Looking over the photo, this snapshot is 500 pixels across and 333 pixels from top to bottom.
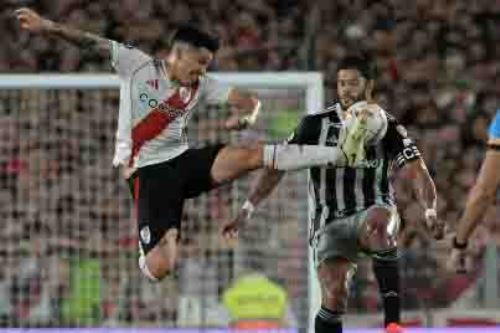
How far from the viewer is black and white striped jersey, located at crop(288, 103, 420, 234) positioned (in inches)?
285

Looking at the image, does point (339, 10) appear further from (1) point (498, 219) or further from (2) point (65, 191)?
(2) point (65, 191)

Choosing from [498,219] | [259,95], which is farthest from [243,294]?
[498,219]

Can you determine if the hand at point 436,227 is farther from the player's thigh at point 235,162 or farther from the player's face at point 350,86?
the player's thigh at point 235,162

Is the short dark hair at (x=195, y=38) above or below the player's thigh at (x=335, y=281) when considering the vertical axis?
above

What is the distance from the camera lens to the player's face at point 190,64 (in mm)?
6957

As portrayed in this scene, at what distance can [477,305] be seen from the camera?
1048 cm

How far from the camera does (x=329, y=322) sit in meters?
7.21

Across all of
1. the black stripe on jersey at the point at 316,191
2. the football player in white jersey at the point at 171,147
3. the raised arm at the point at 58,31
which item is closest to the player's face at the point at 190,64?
the football player in white jersey at the point at 171,147

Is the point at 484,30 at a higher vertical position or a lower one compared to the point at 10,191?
higher

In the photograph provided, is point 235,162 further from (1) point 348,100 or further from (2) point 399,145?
(2) point 399,145

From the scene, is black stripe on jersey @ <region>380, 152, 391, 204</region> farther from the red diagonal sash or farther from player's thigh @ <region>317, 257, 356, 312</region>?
the red diagonal sash

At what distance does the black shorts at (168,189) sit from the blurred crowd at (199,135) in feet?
8.00

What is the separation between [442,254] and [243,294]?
1.89m

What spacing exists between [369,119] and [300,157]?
45 centimetres
